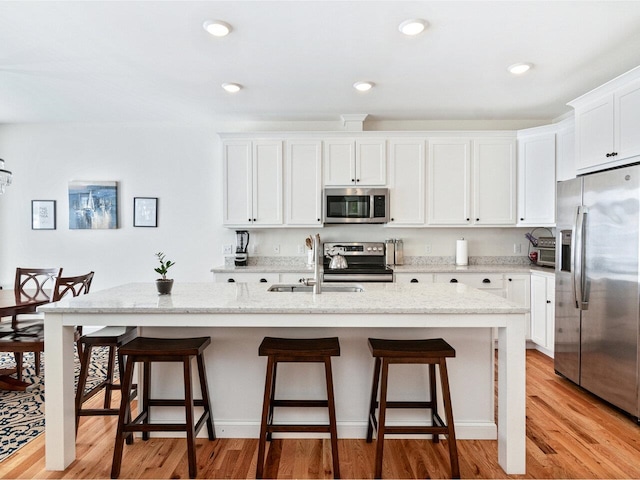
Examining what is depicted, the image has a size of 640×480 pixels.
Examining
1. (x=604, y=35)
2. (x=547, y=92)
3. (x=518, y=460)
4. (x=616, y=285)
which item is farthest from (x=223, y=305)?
(x=547, y=92)

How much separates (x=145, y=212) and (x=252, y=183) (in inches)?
58.2

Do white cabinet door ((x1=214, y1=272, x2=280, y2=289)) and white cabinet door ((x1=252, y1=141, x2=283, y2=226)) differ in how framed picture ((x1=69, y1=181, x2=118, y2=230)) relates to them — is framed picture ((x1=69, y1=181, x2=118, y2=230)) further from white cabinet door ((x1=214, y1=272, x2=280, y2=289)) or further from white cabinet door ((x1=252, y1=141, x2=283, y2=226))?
white cabinet door ((x1=252, y1=141, x2=283, y2=226))

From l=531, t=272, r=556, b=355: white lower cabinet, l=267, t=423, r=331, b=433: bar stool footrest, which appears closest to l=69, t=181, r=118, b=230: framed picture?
l=267, t=423, r=331, b=433: bar stool footrest

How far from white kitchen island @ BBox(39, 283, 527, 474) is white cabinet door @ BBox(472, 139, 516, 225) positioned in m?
2.07

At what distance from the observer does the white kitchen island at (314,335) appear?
196 centimetres

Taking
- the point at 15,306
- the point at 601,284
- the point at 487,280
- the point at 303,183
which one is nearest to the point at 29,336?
the point at 15,306

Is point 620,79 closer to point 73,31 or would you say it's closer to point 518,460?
point 518,460

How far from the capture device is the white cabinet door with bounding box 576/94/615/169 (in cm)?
290

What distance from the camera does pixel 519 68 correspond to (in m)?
3.07

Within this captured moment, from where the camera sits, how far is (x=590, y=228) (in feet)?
9.50

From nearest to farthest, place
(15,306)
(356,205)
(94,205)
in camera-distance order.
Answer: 1. (15,306)
2. (356,205)
3. (94,205)

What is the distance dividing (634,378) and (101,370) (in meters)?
4.20

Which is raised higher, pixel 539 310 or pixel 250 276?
pixel 250 276

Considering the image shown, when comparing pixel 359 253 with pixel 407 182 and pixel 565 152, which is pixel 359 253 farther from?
pixel 565 152
